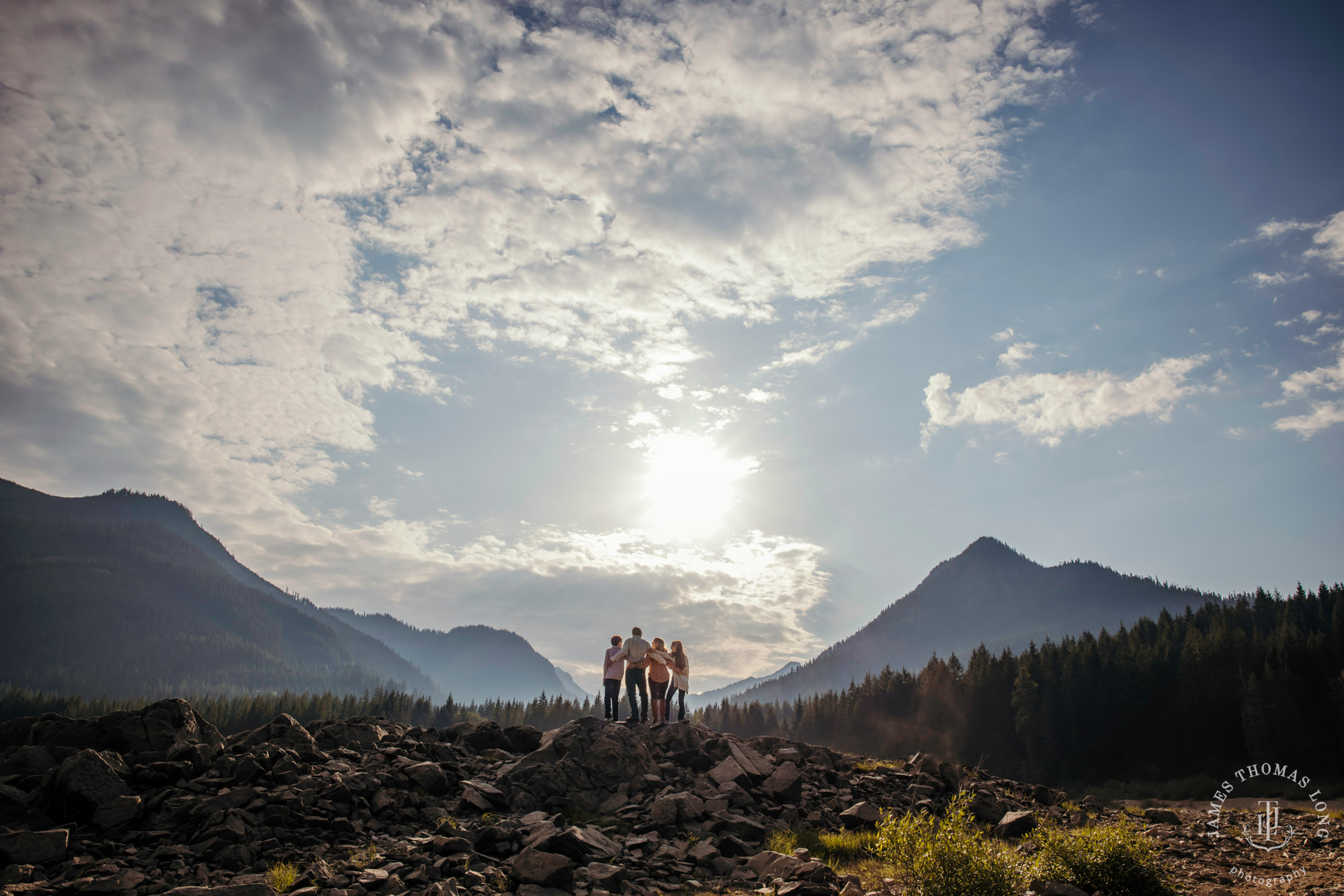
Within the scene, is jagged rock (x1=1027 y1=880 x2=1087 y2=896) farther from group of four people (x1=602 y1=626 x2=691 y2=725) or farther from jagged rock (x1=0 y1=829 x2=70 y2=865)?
jagged rock (x1=0 y1=829 x2=70 y2=865)

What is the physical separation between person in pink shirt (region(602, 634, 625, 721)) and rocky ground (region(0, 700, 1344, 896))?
145 cm

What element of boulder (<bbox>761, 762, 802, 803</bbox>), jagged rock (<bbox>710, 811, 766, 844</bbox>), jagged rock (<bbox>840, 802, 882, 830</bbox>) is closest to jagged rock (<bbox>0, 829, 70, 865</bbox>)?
jagged rock (<bbox>710, 811, 766, 844</bbox>)

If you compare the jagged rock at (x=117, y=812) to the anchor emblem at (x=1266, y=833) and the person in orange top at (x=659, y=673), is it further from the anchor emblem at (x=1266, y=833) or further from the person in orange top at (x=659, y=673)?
the anchor emblem at (x=1266, y=833)

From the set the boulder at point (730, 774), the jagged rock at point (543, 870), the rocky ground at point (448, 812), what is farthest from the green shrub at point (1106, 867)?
the boulder at point (730, 774)

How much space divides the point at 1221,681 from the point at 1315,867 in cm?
7924

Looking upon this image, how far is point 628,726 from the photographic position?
25.5 metres

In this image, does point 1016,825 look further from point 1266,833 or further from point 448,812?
point 448,812

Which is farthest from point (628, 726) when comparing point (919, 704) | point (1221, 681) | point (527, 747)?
point (919, 704)

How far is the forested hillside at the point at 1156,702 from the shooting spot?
70.1m

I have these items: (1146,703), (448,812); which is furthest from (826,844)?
(1146,703)

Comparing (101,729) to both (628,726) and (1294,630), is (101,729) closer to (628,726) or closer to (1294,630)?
(628,726)

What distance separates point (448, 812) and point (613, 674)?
9.76m

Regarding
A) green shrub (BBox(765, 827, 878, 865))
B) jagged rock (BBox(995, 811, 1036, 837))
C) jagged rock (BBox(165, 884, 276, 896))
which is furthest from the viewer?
jagged rock (BBox(995, 811, 1036, 837))

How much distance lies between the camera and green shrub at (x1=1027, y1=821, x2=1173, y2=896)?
13.1 m
